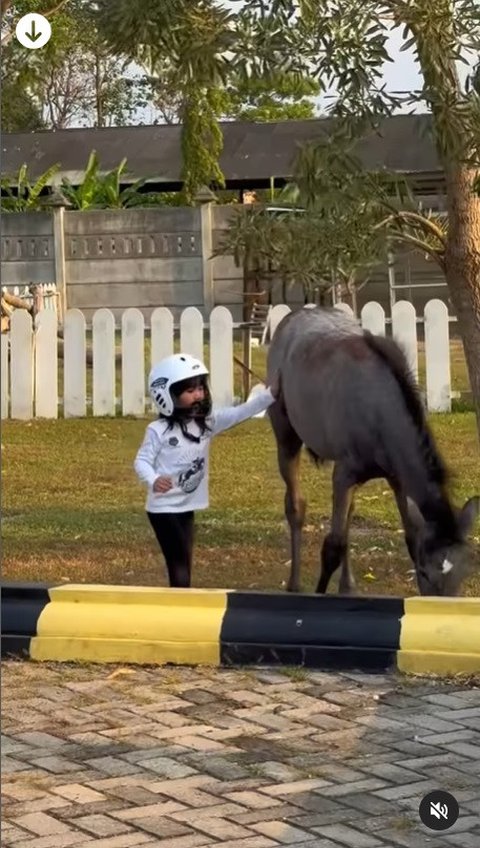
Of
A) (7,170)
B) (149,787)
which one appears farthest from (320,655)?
(7,170)

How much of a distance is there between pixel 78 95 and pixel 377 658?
438 inches

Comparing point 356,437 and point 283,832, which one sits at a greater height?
point 356,437

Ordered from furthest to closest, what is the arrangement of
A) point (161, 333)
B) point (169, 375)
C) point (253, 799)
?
point (161, 333), point (169, 375), point (253, 799)

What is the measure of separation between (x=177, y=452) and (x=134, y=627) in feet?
3.18

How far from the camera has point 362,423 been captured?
6961mm

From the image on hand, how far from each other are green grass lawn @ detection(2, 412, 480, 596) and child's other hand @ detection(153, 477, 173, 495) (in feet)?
3.90

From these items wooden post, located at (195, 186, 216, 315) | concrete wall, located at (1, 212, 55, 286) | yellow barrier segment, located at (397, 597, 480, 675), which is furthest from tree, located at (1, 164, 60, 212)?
yellow barrier segment, located at (397, 597, 480, 675)

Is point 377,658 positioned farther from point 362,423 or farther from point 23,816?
point 23,816

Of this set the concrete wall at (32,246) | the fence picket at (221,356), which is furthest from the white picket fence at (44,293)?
the fence picket at (221,356)

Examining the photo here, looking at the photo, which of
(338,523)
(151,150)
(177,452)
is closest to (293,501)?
(338,523)

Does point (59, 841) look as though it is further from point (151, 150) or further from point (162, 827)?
point (151, 150)

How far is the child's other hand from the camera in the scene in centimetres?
671

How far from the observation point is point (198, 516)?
31.9 ft

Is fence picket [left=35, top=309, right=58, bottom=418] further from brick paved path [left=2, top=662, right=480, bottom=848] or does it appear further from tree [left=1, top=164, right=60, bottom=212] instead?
tree [left=1, top=164, right=60, bottom=212]
